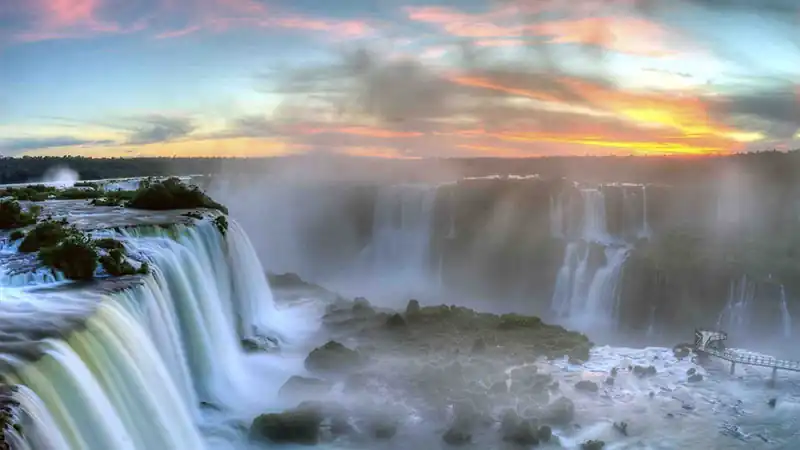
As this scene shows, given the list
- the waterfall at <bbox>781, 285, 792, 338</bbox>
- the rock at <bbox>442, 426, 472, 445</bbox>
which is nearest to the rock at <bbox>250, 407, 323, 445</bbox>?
the rock at <bbox>442, 426, 472, 445</bbox>

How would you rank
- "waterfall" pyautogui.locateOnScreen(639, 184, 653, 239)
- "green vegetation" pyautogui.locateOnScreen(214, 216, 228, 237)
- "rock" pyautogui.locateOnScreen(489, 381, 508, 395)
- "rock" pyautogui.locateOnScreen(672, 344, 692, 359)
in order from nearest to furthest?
1. "rock" pyautogui.locateOnScreen(489, 381, 508, 395)
2. "green vegetation" pyautogui.locateOnScreen(214, 216, 228, 237)
3. "rock" pyautogui.locateOnScreen(672, 344, 692, 359)
4. "waterfall" pyautogui.locateOnScreen(639, 184, 653, 239)

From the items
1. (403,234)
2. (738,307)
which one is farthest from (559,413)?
(403,234)

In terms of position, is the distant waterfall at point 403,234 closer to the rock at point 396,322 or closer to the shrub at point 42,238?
the rock at point 396,322

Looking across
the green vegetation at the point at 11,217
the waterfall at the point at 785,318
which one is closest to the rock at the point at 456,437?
the green vegetation at the point at 11,217

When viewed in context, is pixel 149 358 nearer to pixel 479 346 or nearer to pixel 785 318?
pixel 479 346

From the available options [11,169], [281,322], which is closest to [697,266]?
[281,322]

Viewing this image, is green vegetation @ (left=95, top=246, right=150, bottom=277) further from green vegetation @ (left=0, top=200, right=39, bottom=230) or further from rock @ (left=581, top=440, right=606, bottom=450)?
rock @ (left=581, top=440, right=606, bottom=450)

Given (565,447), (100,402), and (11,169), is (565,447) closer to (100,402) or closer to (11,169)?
(100,402)
